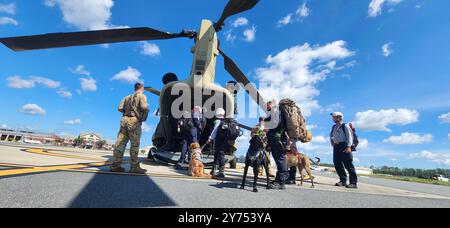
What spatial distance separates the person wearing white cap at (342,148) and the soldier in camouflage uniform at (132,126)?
4576mm

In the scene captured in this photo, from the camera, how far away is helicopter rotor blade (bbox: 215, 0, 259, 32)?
295 inches

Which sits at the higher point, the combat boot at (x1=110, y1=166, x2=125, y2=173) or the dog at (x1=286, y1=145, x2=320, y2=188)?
the dog at (x1=286, y1=145, x2=320, y2=188)

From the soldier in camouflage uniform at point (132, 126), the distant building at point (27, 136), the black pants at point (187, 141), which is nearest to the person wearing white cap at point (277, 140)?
the soldier in camouflage uniform at point (132, 126)

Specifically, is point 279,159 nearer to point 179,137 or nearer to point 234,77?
point 179,137

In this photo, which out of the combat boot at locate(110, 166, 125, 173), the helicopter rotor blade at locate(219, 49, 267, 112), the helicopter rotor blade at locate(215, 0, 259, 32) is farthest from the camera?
the helicopter rotor blade at locate(219, 49, 267, 112)

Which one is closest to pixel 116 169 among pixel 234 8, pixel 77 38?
pixel 77 38

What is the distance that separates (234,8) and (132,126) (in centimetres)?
528

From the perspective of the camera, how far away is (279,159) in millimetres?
4609

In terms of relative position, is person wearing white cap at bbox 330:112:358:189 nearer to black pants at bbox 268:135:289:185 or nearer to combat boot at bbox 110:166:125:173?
black pants at bbox 268:135:289:185

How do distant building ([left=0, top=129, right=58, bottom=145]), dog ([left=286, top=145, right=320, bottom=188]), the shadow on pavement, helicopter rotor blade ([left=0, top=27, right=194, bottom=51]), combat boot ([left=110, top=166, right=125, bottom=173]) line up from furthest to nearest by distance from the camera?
distant building ([left=0, top=129, right=58, bottom=145]) < helicopter rotor blade ([left=0, top=27, right=194, bottom=51]) < dog ([left=286, top=145, right=320, bottom=188]) < combat boot ([left=110, top=166, right=125, bottom=173]) < the shadow on pavement

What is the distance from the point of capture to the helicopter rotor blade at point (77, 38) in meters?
6.55

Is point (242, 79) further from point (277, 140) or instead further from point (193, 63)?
point (277, 140)

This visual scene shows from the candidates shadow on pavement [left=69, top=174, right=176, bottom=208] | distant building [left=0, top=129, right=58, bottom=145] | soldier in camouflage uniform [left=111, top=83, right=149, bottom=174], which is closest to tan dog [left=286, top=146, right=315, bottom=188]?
shadow on pavement [left=69, top=174, right=176, bottom=208]

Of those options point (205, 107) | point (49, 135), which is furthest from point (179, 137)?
point (49, 135)
